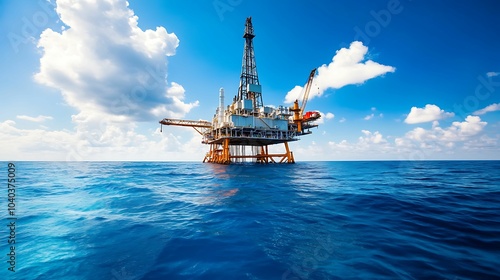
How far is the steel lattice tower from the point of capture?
5081 cm

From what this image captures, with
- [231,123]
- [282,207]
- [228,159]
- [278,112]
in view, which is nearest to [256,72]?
[278,112]

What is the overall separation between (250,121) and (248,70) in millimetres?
17161

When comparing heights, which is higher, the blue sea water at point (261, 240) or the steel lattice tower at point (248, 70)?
the steel lattice tower at point (248, 70)

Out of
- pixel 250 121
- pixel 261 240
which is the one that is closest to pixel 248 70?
pixel 250 121

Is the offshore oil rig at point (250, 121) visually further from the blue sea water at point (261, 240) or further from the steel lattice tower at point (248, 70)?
the blue sea water at point (261, 240)

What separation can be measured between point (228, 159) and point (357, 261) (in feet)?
139

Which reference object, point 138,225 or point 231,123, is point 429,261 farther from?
point 231,123

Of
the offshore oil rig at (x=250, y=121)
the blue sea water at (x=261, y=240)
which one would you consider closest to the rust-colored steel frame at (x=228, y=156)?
the offshore oil rig at (x=250, y=121)

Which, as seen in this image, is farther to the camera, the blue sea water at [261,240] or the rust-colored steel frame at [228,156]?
the rust-colored steel frame at [228,156]

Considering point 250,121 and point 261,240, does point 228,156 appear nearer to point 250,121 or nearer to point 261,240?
point 250,121

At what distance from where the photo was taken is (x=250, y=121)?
1713 inches

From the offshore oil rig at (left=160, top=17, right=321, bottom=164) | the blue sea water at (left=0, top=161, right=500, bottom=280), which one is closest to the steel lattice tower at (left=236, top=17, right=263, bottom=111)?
the offshore oil rig at (left=160, top=17, right=321, bottom=164)

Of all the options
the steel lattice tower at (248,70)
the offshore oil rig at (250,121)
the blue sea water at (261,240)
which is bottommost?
the blue sea water at (261,240)

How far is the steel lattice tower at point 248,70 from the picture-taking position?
50812 mm
